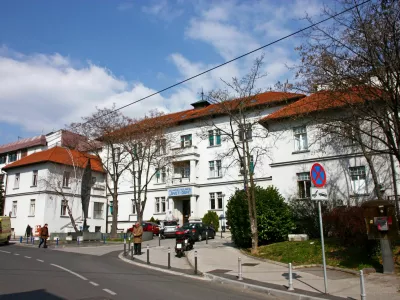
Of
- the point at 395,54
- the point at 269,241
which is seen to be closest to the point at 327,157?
the point at 269,241

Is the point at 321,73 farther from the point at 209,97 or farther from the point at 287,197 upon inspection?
the point at 287,197

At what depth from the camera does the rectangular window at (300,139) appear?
90.8 ft

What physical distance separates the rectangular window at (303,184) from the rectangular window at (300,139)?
6.94ft

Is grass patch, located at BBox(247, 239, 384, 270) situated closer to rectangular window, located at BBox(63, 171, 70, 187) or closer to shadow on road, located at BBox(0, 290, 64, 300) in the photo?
shadow on road, located at BBox(0, 290, 64, 300)

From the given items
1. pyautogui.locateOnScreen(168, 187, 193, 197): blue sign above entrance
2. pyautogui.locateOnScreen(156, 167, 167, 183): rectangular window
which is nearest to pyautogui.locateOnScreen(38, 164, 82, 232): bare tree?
pyautogui.locateOnScreen(156, 167, 167, 183): rectangular window

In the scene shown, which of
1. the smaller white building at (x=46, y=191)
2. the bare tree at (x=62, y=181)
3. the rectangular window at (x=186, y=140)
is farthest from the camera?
the rectangular window at (x=186, y=140)

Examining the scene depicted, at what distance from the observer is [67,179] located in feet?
153

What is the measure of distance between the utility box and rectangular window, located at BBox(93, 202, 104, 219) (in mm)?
43121

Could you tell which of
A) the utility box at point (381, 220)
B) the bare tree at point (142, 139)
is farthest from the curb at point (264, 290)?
the bare tree at point (142, 139)

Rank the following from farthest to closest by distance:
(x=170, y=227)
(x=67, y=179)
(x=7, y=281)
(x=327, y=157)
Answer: (x=67, y=179), (x=170, y=227), (x=327, y=157), (x=7, y=281)

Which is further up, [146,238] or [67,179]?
[67,179]

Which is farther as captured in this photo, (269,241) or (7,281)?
(269,241)

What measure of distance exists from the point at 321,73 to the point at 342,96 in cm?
115

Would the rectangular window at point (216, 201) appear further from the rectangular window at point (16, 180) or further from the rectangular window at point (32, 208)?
the rectangular window at point (16, 180)
